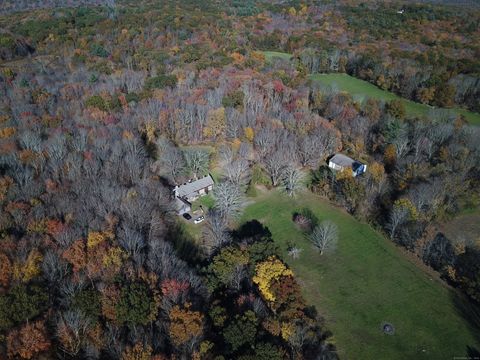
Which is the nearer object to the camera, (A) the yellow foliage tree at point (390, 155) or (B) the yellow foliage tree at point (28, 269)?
(B) the yellow foliage tree at point (28, 269)

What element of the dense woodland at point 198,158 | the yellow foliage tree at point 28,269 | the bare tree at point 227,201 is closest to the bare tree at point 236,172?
the dense woodland at point 198,158

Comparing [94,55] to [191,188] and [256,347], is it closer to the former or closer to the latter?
[191,188]

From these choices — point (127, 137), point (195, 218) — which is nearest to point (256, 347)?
point (195, 218)

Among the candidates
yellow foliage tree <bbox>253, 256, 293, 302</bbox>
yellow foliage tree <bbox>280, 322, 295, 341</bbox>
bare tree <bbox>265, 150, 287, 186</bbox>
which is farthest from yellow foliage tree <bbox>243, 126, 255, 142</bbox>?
yellow foliage tree <bbox>280, 322, 295, 341</bbox>

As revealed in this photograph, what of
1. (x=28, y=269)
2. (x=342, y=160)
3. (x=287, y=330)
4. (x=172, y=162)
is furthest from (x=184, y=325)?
(x=342, y=160)

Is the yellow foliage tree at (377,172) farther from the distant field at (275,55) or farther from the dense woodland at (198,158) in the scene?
the distant field at (275,55)
